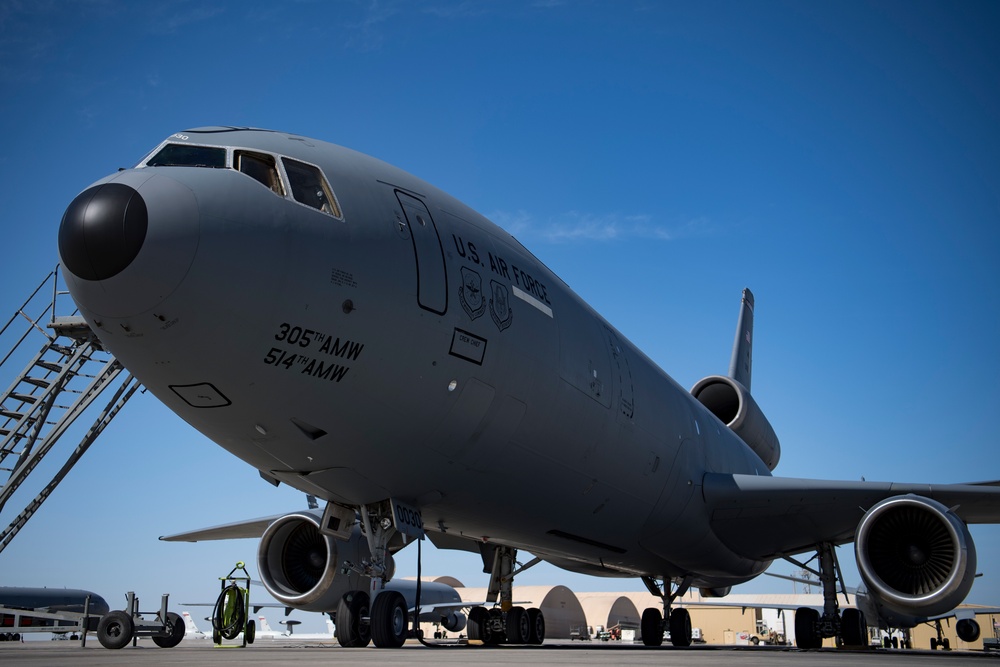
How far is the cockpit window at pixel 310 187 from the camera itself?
7.60 meters

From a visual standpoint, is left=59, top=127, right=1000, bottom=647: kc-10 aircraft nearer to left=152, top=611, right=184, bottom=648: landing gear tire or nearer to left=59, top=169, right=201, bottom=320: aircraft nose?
left=59, top=169, right=201, bottom=320: aircraft nose

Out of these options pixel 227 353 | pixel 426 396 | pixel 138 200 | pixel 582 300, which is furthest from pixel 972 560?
pixel 138 200

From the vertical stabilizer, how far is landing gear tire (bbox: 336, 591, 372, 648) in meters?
19.3

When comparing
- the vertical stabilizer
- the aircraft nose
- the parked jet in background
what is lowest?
the parked jet in background

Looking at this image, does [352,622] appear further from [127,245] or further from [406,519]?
[127,245]

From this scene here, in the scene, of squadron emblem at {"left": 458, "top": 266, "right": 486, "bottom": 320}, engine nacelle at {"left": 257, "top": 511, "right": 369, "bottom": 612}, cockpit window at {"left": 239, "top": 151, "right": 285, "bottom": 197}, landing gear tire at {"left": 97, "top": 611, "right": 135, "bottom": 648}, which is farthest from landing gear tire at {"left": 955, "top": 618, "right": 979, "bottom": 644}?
cockpit window at {"left": 239, "top": 151, "right": 285, "bottom": 197}

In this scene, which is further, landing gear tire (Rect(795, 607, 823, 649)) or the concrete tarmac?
landing gear tire (Rect(795, 607, 823, 649))

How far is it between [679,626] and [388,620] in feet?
39.3

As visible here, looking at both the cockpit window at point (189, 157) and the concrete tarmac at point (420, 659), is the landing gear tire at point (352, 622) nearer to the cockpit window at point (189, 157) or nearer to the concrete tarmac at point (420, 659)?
the concrete tarmac at point (420, 659)

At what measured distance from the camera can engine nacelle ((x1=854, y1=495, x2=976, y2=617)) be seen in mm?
10703

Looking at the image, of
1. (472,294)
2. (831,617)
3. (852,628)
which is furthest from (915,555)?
(472,294)

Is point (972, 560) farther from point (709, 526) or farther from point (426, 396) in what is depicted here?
point (426, 396)

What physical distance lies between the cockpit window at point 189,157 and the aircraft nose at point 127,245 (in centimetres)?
81

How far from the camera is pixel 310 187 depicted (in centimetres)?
773
